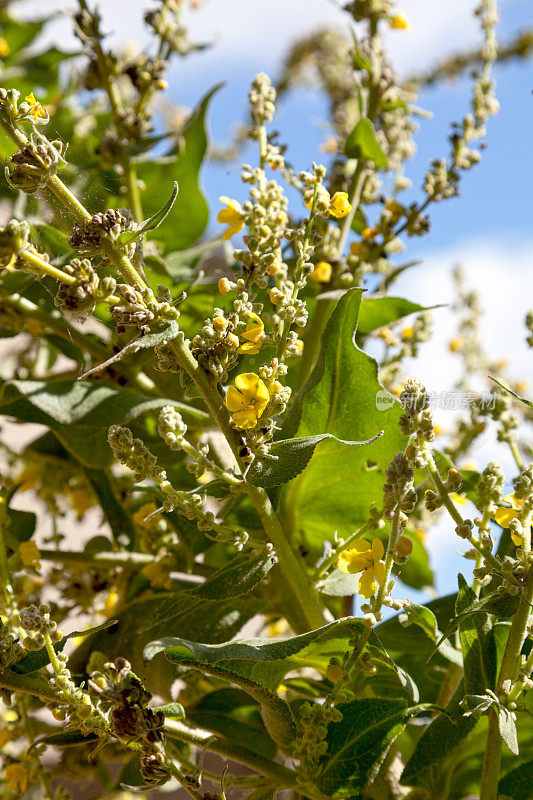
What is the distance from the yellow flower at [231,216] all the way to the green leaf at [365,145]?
242mm

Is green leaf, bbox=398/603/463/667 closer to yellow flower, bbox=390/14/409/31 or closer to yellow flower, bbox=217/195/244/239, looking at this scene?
yellow flower, bbox=217/195/244/239

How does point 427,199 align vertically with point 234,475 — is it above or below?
above

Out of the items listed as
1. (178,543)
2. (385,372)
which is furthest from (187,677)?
(385,372)

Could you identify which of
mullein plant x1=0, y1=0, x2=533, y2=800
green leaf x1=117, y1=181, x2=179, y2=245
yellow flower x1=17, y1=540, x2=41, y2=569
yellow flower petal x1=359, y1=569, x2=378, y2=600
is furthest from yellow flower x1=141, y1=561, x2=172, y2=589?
green leaf x1=117, y1=181, x2=179, y2=245

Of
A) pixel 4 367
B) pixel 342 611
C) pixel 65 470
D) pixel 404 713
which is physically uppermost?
pixel 4 367

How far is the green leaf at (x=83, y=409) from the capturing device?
29.2 inches

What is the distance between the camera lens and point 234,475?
0.57m

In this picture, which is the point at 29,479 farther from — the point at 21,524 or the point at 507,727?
the point at 507,727

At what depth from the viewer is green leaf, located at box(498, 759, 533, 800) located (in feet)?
2.13

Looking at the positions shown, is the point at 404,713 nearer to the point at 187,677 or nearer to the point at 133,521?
the point at 187,677

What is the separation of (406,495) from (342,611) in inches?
16.5

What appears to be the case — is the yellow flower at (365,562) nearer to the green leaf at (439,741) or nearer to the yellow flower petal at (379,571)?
the yellow flower petal at (379,571)

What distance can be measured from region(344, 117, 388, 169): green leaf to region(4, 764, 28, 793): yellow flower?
693 mm

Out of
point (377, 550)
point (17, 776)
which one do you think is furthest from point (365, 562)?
point (17, 776)
